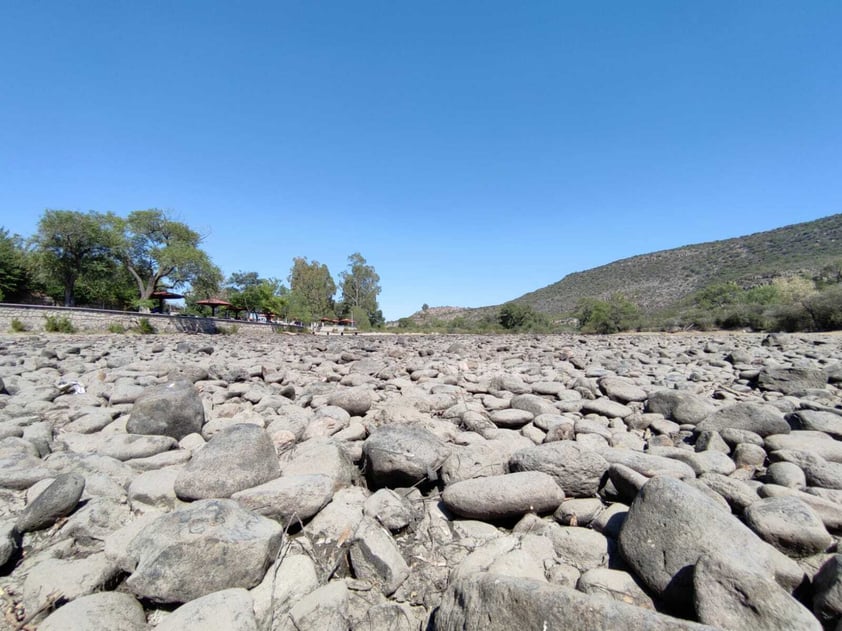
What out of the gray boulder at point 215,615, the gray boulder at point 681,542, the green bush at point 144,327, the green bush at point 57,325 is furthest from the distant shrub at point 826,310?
the green bush at point 57,325

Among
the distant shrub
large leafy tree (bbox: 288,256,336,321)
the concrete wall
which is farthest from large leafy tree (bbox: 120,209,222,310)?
the distant shrub

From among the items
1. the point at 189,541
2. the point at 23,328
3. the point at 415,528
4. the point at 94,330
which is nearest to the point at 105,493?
the point at 189,541

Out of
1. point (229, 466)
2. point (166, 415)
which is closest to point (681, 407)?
point (229, 466)

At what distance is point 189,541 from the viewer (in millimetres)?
1554

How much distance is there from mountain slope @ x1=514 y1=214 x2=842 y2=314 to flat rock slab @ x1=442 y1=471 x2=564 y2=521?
4756cm

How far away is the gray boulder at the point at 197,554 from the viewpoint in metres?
1.50

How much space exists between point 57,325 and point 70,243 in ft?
46.8

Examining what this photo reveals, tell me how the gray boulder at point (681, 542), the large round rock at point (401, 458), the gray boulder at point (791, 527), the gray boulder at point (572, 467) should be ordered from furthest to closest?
the large round rock at point (401, 458)
the gray boulder at point (572, 467)
the gray boulder at point (791, 527)
the gray boulder at point (681, 542)

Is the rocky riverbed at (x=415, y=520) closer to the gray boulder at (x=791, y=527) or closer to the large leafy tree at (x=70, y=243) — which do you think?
the gray boulder at (x=791, y=527)

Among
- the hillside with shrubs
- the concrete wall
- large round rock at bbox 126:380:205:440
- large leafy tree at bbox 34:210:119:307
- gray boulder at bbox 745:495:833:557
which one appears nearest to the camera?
gray boulder at bbox 745:495:833:557

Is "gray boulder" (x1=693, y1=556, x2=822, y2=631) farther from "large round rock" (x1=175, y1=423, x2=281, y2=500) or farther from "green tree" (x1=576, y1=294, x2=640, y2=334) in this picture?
"green tree" (x1=576, y1=294, x2=640, y2=334)

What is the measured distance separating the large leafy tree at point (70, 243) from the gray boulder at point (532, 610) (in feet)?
114

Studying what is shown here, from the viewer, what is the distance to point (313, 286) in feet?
171

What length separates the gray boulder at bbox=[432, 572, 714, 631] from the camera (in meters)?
1.10
